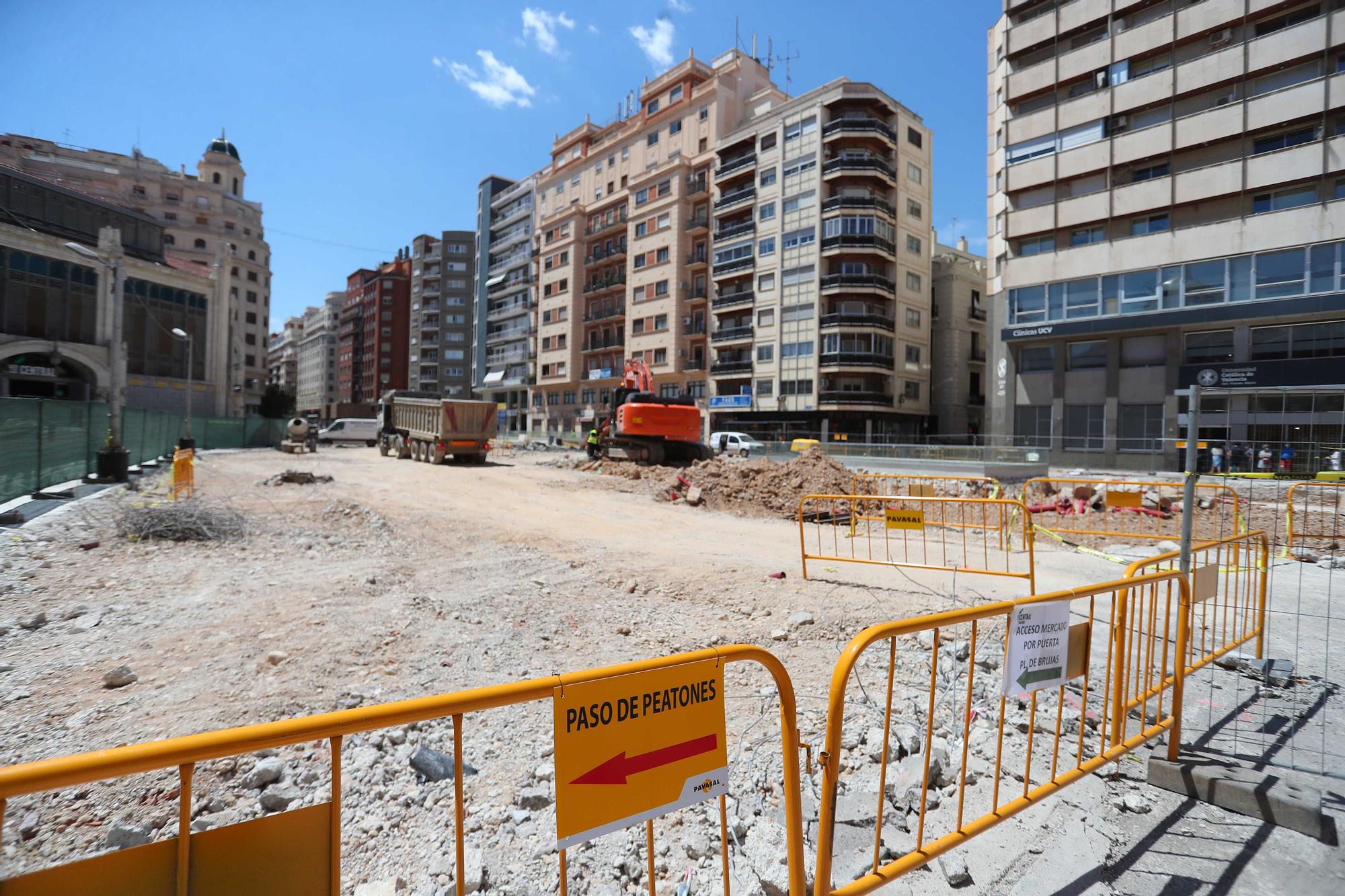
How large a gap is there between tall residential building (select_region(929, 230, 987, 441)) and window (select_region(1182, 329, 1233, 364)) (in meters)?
17.6

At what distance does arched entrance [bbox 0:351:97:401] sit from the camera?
35.2 m

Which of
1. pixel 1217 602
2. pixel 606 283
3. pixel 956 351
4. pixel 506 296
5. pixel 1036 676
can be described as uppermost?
pixel 506 296

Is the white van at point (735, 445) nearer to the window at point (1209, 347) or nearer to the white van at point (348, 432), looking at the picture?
the window at point (1209, 347)

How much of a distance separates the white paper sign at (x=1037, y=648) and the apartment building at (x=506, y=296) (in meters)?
66.9

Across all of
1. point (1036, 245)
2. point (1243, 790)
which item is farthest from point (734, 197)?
point (1243, 790)

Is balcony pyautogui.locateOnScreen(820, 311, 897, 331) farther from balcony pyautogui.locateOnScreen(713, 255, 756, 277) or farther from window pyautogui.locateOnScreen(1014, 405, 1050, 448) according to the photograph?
window pyautogui.locateOnScreen(1014, 405, 1050, 448)

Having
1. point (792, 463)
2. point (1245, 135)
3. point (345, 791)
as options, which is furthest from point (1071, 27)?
point (345, 791)

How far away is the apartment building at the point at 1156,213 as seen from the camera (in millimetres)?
28078

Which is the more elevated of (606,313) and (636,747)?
(606,313)

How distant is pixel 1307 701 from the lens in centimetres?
501

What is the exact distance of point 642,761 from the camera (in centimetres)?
213

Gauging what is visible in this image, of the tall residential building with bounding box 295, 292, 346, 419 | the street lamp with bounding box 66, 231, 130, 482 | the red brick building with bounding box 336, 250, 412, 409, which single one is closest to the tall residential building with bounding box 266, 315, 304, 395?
the tall residential building with bounding box 295, 292, 346, 419

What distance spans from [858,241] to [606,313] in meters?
25.0

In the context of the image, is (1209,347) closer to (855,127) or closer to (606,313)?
(855,127)
